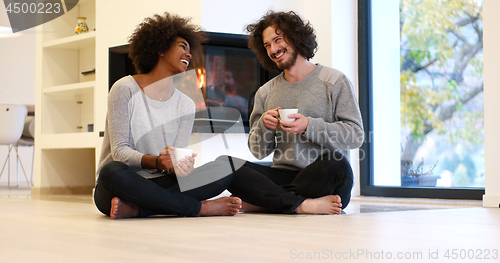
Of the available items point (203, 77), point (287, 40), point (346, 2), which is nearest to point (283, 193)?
point (287, 40)

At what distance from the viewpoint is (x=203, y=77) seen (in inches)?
134

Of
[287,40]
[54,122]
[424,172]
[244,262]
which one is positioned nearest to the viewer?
[244,262]

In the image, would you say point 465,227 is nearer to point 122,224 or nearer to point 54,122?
point 122,224

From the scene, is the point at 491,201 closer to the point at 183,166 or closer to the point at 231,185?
the point at 231,185

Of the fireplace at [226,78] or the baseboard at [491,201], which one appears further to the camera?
the fireplace at [226,78]

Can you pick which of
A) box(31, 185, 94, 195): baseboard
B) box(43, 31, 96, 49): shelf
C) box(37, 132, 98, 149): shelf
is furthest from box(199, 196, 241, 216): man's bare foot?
box(31, 185, 94, 195): baseboard

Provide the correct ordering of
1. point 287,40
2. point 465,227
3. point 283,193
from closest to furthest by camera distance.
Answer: point 465,227 → point 283,193 → point 287,40

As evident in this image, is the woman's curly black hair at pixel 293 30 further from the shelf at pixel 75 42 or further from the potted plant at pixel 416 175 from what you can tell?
the shelf at pixel 75 42

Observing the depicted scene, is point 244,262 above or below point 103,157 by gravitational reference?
below

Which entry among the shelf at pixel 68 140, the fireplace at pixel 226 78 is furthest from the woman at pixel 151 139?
the shelf at pixel 68 140

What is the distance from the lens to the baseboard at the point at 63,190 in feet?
13.6

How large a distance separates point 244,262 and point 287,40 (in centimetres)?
135

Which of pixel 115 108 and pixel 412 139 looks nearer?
pixel 115 108

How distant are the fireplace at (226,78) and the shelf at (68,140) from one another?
0.67 m
